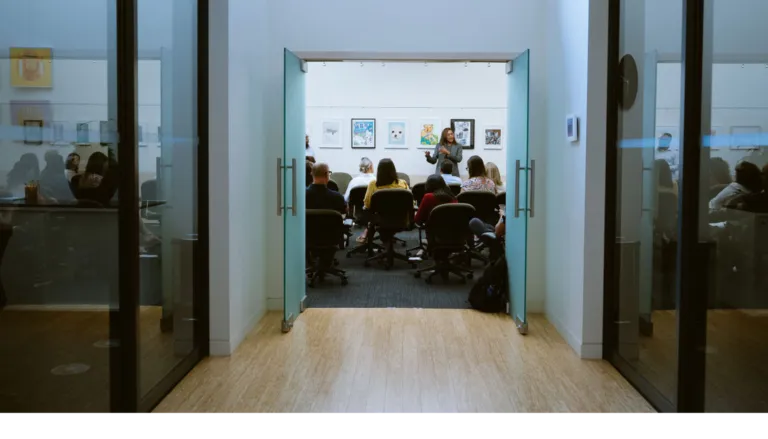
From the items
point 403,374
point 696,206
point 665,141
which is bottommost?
point 403,374

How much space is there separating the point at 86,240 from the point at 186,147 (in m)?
1.57

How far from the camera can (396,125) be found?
1334 centimetres

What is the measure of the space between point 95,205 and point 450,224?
496cm

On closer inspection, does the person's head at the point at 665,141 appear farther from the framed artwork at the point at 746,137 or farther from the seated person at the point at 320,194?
the seated person at the point at 320,194

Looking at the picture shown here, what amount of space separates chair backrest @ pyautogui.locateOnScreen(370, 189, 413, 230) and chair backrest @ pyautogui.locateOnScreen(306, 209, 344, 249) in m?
0.86

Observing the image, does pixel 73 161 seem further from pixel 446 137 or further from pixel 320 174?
pixel 446 137

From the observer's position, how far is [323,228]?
7355 mm

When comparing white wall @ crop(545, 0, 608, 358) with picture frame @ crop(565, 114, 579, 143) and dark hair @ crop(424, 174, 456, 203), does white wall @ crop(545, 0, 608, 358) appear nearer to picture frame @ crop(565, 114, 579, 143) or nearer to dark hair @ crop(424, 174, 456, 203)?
picture frame @ crop(565, 114, 579, 143)

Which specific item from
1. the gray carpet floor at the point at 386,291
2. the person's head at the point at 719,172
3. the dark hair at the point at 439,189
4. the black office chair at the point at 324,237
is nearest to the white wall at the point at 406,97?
the dark hair at the point at 439,189

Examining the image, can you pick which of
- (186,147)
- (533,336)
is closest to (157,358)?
(186,147)

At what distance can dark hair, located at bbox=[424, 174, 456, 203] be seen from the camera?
317 inches

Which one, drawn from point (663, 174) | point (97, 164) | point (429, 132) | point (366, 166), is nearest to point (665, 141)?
point (663, 174)

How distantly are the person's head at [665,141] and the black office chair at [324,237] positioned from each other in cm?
392

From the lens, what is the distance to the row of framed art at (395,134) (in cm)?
1323
